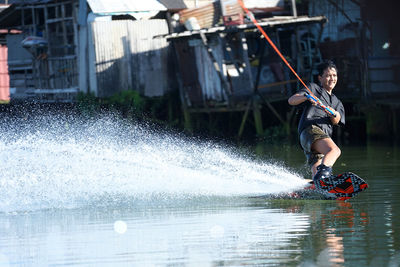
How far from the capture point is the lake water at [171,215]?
24.1ft

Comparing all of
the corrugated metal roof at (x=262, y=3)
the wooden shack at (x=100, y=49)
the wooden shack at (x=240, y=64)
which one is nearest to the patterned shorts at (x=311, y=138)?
the wooden shack at (x=240, y=64)

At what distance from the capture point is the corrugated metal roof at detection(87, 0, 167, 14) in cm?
2755

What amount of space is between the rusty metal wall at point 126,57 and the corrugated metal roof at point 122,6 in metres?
0.42

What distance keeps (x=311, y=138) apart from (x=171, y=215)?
2087mm

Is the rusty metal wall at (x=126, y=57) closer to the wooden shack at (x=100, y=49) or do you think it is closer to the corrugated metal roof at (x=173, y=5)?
the wooden shack at (x=100, y=49)

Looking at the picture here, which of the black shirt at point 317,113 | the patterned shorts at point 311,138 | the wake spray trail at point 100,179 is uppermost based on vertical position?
the black shirt at point 317,113

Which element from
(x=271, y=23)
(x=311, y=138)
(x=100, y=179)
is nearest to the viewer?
(x=311, y=138)

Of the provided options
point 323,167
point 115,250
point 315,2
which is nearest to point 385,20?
point 315,2

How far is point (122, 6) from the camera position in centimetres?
2780

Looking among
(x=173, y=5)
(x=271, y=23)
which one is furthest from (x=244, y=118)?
(x=173, y=5)

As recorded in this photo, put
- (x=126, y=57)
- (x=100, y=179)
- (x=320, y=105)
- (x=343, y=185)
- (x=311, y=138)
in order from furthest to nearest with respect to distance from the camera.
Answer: (x=126, y=57) → (x=100, y=179) → (x=311, y=138) → (x=320, y=105) → (x=343, y=185)

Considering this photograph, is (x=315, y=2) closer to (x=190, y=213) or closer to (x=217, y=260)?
(x=190, y=213)

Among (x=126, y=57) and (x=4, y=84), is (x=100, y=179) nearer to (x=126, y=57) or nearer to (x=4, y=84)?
(x=126, y=57)

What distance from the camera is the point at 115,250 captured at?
7.66 meters
